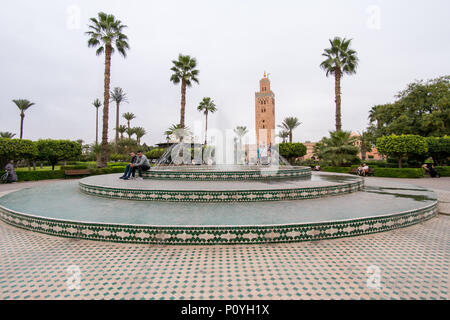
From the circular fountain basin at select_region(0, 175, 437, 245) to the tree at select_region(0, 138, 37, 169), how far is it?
13845mm

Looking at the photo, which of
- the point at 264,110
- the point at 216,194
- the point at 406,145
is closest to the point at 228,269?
the point at 216,194

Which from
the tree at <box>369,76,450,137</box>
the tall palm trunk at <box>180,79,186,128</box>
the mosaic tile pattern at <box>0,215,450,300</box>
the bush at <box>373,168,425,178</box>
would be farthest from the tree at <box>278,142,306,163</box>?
the mosaic tile pattern at <box>0,215,450,300</box>

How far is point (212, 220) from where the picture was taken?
136 inches

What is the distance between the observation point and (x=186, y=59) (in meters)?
22.0

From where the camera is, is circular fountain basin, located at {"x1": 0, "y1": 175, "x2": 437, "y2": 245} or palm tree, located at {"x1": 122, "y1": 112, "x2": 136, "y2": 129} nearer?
circular fountain basin, located at {"x1": 0, "y1": 175, "x2": 437, "y2": 245}

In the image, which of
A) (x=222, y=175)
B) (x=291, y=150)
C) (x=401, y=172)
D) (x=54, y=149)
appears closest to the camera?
(x=222, y=175)

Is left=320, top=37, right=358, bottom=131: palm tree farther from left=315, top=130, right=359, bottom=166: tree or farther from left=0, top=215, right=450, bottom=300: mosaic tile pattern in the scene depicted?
left=0, top=215, right=450, bottom=300: mosaic tile pattern

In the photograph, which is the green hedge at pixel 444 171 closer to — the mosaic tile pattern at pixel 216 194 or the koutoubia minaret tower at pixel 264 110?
the mosaic tile pattern at pixel 216 194

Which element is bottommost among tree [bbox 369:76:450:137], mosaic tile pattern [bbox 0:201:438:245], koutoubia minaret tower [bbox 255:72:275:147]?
mosaic tile pattern [bbox 0:201:438:245]

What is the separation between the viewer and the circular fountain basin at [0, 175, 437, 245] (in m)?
3.14

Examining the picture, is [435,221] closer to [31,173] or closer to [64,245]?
[64,245]

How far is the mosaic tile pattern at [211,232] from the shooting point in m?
3.12

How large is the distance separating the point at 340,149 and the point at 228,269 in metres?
19.4

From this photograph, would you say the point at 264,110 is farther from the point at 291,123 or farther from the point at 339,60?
the point at 339,60
